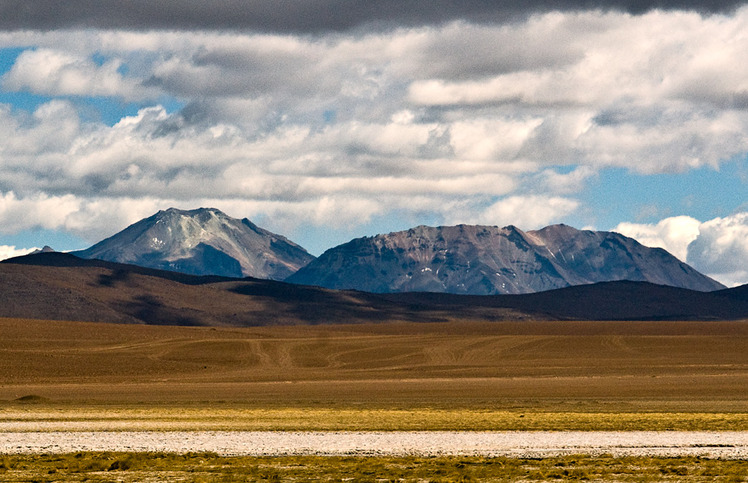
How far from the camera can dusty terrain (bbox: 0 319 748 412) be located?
59688mm

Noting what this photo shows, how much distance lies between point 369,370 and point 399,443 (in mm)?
64675

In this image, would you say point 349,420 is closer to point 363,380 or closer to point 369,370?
point 363,380

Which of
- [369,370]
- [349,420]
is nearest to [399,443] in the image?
[349,420]

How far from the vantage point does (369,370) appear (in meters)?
97.1

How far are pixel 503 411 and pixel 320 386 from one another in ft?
90.9

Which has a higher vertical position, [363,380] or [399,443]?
[399,443]

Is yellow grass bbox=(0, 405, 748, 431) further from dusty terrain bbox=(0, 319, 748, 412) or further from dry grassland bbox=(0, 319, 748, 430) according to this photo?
dusty terrain bbox=(0, 319, 748, 412)

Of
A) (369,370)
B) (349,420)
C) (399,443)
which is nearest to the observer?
(399,443)

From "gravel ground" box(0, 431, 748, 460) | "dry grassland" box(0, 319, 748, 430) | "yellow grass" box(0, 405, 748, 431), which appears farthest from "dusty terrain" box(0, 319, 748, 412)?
"gravel ground" box(0, 431, 748, 460)

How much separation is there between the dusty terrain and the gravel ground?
1560 centimetres

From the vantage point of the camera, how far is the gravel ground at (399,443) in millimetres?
30000

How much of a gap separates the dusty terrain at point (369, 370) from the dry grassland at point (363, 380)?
0.50 feet

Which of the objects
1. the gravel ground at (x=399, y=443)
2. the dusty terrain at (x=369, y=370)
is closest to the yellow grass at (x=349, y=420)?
the gravel ground at (x=399, y=443)

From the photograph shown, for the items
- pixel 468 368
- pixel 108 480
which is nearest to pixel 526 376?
pixel 468 368
